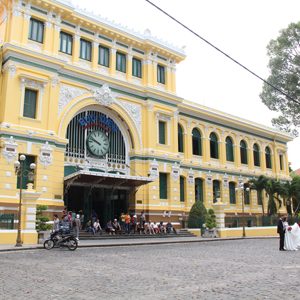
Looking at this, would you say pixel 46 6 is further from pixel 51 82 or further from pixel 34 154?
pixel 34 154

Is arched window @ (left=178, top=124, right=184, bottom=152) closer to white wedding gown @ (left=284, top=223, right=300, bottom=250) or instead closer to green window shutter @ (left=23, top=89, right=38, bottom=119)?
green window shutter @ (left=23, top=89, right=38, bottom=119)

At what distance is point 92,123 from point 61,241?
482 inches

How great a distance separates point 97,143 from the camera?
2758cm

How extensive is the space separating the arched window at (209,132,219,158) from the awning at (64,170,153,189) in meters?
12.1

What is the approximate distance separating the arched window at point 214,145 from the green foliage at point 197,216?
9094 mm

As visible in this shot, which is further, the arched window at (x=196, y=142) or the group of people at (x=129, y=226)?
the arched window at (x=196, y=142)

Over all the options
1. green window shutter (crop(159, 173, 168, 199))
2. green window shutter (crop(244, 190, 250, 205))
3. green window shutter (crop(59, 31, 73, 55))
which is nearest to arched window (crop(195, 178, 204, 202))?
green window shutter (crop(159, 173, 168, 199))

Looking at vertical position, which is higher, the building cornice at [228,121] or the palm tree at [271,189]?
the building cornice at [228,121]

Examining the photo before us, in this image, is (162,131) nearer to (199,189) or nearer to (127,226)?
(199,189)

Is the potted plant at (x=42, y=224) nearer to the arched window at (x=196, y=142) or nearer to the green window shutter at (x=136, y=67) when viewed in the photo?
the green window shutter at (x=136, y=67)

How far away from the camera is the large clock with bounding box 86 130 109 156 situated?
27.2 meters

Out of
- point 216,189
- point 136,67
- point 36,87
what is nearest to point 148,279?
point 36,87

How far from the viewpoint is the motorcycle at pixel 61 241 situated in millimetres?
16625

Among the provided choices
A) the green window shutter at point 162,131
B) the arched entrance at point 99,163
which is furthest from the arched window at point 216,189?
the arched entrance at point 99,163
